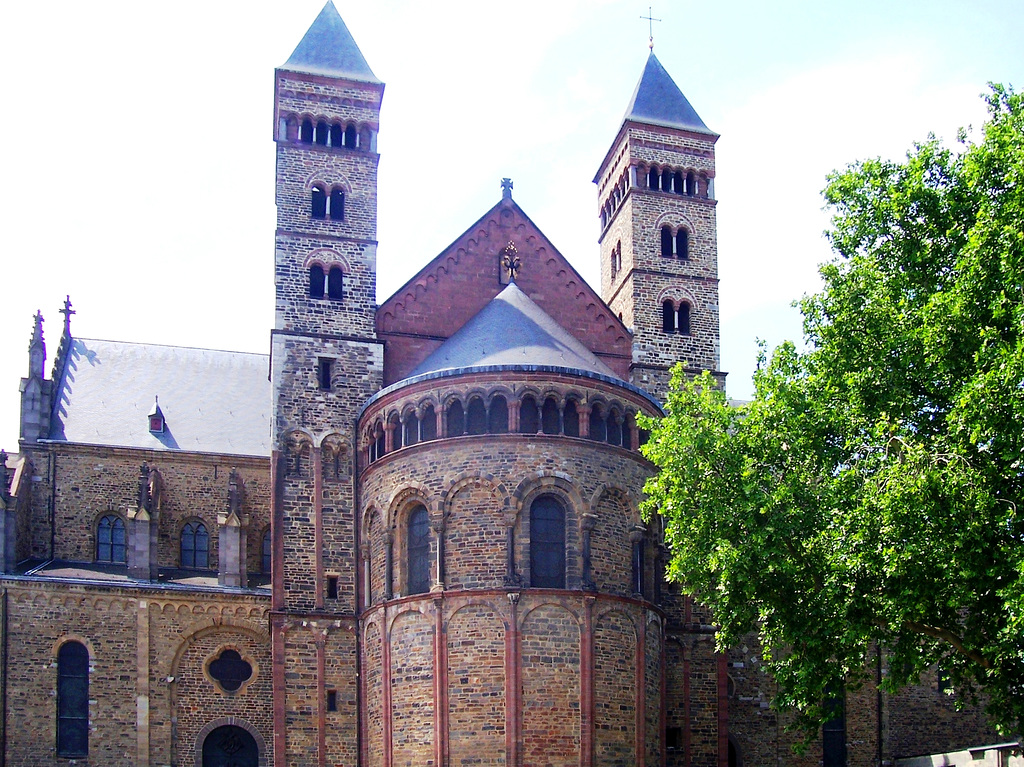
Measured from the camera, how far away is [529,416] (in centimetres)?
3816

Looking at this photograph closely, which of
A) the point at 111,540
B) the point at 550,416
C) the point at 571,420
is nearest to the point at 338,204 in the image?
the point at 550,416

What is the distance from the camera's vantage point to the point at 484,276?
44688 mm

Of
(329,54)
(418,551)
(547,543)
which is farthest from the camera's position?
(329,54)

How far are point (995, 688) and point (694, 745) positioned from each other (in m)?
14.4

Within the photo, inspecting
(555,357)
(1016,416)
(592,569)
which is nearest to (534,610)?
(592,569)

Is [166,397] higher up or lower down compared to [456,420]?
higher up

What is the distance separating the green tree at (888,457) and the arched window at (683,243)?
1549cm

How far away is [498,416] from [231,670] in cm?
1192

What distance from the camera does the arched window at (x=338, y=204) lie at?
44.0m

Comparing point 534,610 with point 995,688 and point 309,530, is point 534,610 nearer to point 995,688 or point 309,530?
point 309,530

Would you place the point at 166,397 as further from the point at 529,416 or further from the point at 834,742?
the point at 834,742

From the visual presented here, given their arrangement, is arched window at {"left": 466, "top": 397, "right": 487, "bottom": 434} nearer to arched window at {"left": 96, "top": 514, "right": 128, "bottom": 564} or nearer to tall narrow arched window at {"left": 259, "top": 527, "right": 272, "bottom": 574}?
tall narrow arched window at {"left": 259, "top": 527, "right": 272, "bottom": 574}

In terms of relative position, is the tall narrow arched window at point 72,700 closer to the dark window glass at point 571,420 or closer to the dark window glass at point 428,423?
the dark window glass at point 428,423

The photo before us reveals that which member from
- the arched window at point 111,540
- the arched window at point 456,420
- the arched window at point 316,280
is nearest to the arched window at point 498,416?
the arched window at point 456,420
